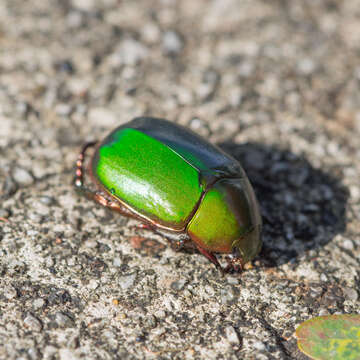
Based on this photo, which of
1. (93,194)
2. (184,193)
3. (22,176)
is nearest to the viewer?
(184,193)

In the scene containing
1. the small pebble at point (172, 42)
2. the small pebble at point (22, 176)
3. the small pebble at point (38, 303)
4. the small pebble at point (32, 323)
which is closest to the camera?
the small pebble at point (32, 323)

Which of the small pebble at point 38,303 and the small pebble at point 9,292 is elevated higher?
the small pebble at point 38,303

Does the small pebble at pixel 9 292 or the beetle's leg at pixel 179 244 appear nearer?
the small pebble at pixel 9 292

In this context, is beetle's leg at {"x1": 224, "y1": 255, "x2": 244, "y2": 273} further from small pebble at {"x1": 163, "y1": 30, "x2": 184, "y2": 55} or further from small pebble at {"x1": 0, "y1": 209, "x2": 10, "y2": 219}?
small pebble at {"x1": 163, "y1": 30, "x2": 184, "y2": 55}

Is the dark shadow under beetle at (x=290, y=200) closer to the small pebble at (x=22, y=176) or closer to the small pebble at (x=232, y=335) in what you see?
the small pebble at (x=232, y=335)

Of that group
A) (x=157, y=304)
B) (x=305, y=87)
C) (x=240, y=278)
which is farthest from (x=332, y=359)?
(x=305, y=87)

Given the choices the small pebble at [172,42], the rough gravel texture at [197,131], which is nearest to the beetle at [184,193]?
the rough gravel texture at [197,131]

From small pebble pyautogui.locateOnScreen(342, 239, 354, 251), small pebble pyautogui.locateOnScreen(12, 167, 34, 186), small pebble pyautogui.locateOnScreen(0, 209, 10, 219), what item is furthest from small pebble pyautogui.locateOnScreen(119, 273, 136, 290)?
small pebble pyautogui.locateOnScreen(342, 239, 354, 251)

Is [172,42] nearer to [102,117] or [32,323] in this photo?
[102,117]

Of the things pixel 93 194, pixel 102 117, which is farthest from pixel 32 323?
pixel 102 117
